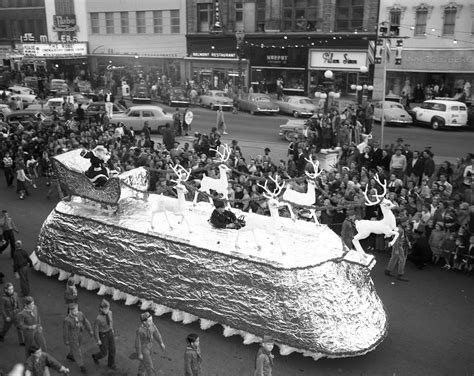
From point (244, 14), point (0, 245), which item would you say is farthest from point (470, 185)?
point (244, 14)

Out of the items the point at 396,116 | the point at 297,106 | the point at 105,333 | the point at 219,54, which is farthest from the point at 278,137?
the point at 219,54

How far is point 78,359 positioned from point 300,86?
104 feet

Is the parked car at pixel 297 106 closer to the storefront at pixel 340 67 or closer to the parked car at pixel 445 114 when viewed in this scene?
the storefront at pixel 340 67

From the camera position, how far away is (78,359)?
8.80 m

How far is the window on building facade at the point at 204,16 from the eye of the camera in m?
40.9

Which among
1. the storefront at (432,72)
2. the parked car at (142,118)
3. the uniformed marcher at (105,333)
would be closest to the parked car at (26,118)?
the parked car at (142,118)

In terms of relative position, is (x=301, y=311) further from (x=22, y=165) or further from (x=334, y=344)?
(x=22, y=165)

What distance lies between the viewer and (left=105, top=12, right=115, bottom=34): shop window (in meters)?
46.7

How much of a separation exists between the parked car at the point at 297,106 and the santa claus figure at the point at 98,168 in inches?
770

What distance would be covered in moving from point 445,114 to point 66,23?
36363 millimetres

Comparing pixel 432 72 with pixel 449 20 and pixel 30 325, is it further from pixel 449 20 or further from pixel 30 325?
pixel 30 325

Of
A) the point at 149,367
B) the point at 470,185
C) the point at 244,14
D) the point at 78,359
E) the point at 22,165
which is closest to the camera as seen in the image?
the point at 149,367

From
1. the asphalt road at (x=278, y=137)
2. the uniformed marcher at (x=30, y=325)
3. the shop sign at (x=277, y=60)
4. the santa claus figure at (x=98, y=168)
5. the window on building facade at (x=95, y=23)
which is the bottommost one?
the asphalt road at (x=278, y=137)

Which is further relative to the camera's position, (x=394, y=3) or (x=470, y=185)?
(x=394, y=3)
